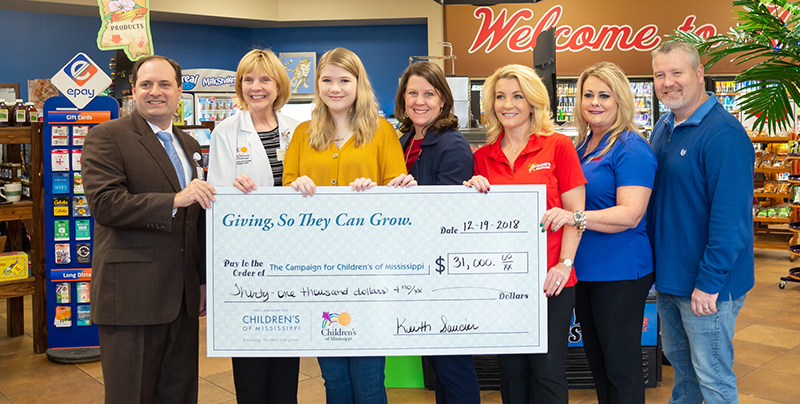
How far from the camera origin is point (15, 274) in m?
4.23

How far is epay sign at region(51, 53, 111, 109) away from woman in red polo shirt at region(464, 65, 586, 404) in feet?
10.8

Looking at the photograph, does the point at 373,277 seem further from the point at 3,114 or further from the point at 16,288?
the point at 3,114

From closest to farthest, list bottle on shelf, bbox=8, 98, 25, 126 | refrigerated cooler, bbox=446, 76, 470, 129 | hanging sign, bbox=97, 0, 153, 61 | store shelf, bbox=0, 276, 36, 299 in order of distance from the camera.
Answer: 1. hanging sign, bbox=97, 0, 153, 61
2. store shelf, bbox=0, 276, 36, 299
3. bottle on shelf, bbox=8, 98, 25, 126
4. refrigerated cooler, bbox=446, 76, 470, 129

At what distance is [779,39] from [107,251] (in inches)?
122

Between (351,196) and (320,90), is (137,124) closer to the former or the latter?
(320,90)

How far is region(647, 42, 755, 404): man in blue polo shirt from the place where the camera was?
6.86 feet

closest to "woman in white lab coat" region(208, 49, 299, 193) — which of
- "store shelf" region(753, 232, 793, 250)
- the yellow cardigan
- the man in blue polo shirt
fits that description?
the yellow cardigan

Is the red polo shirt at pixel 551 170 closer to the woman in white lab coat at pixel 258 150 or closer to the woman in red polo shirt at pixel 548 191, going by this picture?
the woman in red polo shirt at pixel 548 191

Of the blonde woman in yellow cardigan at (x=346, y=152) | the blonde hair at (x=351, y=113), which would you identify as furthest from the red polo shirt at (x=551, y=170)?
the blonde hair at (x=351, y=113)

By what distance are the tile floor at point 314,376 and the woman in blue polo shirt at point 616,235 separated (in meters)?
1.14

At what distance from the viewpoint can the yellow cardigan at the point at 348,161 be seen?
6.95 ft

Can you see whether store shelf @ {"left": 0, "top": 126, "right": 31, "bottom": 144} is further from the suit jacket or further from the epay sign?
the suit jacket

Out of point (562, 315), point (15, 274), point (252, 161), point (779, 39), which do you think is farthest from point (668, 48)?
point (15, 274)

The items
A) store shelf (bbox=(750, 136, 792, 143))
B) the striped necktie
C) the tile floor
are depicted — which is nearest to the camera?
the striped necktie
